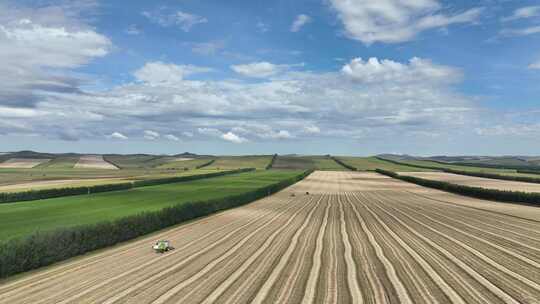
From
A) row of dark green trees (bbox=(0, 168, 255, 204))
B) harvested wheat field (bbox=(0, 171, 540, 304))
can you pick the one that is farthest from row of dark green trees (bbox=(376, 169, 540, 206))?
row of dark green trees (bbox=(0, 168, 255, 204))

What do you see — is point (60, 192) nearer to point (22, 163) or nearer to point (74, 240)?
point (74, 240)

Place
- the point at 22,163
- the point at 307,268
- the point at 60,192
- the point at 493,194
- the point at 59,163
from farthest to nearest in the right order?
the point at 59,163
the point at 22,163
the point at 493,194
the point at 60,192
the point at 307,268

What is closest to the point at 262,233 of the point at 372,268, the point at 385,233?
the point at 385,233

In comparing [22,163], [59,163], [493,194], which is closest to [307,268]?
[493,194]

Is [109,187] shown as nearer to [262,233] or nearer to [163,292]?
[262,233]

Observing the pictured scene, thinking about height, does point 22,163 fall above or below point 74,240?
above

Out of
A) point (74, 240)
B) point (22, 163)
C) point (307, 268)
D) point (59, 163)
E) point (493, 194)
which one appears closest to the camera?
point (307, 268)
